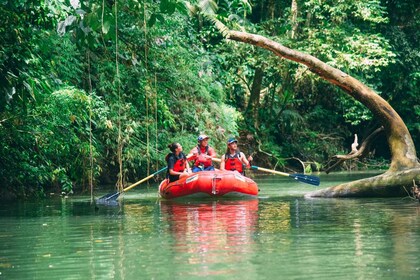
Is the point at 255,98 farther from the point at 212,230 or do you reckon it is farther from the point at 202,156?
the point at 212,230

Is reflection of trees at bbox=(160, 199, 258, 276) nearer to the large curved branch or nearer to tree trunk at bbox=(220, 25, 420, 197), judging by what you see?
tree trunk at bbox=(220, 25, 420, 197)

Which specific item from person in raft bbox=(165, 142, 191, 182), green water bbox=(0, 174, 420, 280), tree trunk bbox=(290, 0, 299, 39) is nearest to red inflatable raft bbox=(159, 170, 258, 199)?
person in raft bbox=(165, 142, 191, 182)

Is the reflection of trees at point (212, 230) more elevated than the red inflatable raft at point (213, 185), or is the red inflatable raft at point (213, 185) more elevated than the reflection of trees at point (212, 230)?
the red inflatable raft at point (213, 185)

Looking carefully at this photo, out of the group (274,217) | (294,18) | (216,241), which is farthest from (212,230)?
(294,18)

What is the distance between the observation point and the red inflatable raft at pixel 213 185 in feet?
59.6

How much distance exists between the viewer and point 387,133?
1716cm

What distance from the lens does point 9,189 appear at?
64.3 feet

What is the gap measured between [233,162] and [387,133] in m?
3.82

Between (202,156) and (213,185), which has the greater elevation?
(202,156)

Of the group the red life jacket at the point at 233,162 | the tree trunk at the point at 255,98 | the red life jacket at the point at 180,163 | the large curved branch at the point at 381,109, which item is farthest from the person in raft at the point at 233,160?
the tree trunk at the point at 255,98

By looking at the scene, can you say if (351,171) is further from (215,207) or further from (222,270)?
(222,270)

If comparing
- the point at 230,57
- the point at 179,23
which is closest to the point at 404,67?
the point at 230,57

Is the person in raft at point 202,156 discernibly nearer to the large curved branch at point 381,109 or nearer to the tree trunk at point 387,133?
the tree trunk at point 387,133

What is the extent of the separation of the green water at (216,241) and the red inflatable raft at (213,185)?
1.39 metres
